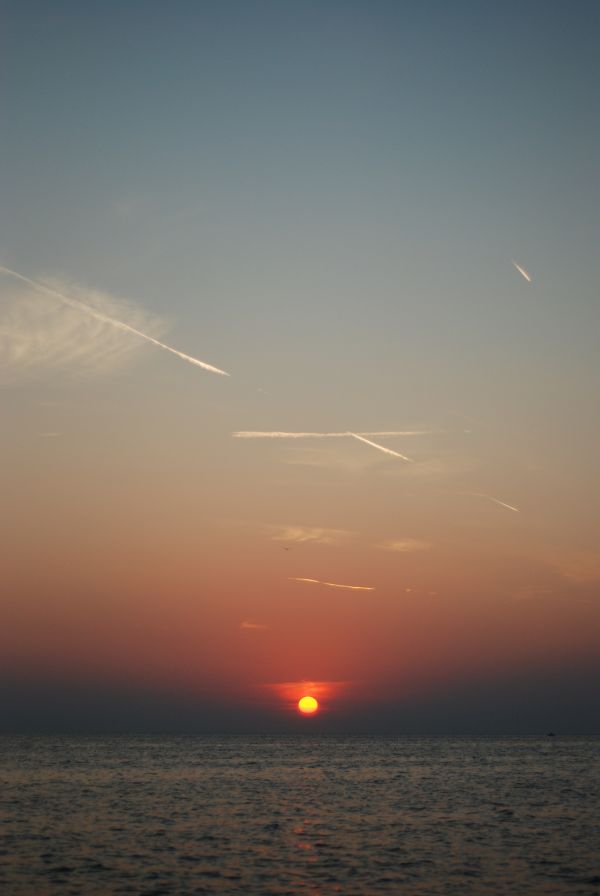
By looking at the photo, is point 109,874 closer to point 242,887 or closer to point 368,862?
point 242,887

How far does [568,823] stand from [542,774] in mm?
62483

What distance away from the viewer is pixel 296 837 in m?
47.6

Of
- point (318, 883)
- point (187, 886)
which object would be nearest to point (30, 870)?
point (187, 886)

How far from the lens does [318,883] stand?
3441 cm

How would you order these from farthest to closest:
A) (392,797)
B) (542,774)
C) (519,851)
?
1. (542,774)
2. (392,797)
3. (519,851)

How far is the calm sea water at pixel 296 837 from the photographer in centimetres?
3456

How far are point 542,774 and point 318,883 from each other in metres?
88.3

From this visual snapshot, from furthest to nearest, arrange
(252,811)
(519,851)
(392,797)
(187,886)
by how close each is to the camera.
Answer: (392,797), (252,811), (519,851), (187,886)

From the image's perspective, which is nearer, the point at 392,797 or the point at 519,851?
the point at 519,851

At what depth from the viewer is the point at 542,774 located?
370 feet

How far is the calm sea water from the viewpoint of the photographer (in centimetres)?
3456

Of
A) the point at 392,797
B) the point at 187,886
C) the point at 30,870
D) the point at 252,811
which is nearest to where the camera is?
A: the point at 187,886

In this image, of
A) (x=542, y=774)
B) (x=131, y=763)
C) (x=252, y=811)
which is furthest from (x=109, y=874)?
(x=131, y=763)

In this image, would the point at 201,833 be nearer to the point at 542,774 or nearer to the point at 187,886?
the point at 187,886
